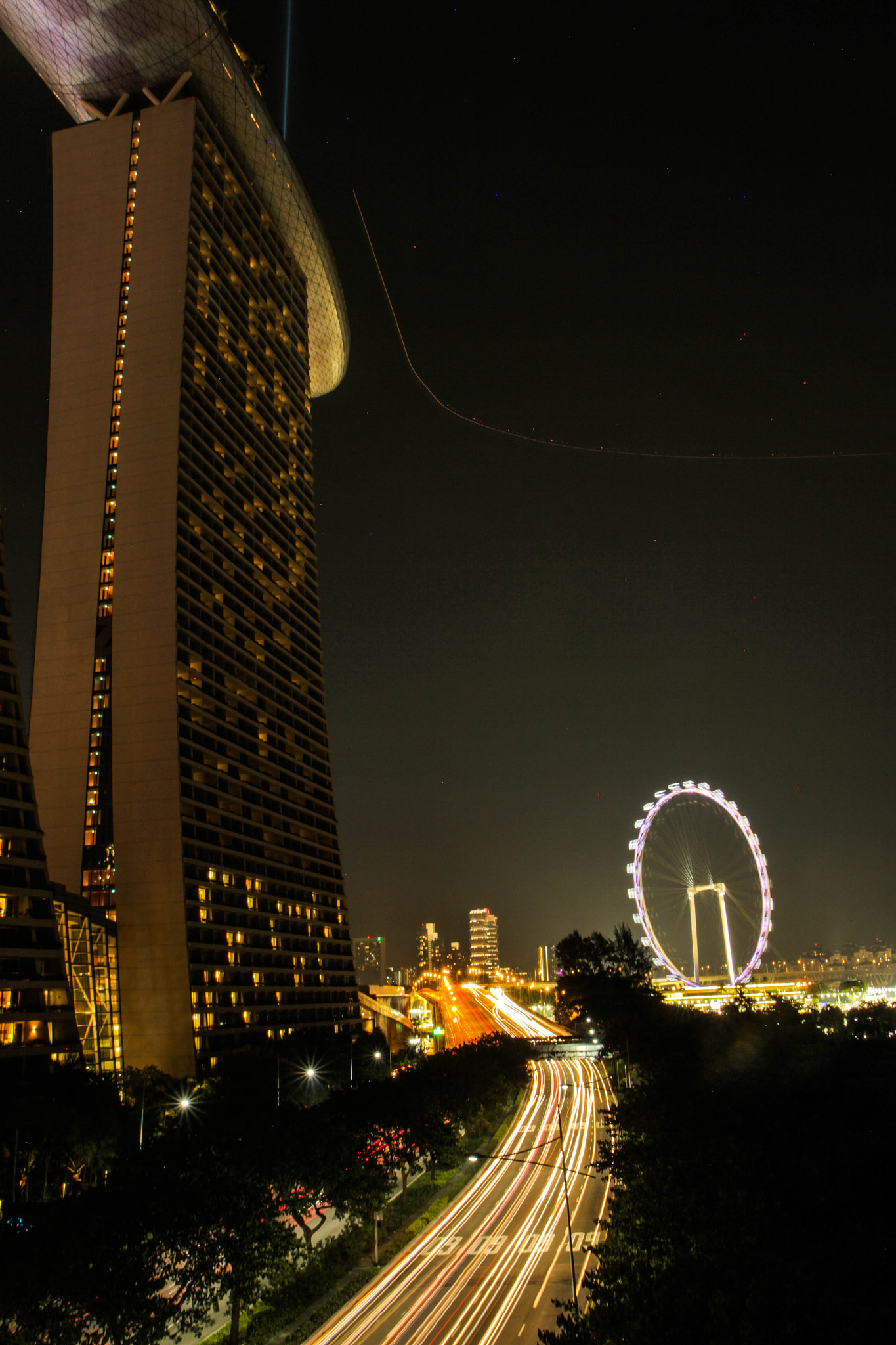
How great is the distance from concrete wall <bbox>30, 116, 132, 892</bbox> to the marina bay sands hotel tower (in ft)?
0.86

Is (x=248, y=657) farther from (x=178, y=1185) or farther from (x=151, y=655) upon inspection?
(x=178, y=1185)

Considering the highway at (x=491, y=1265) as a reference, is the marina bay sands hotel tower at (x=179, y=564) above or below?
above

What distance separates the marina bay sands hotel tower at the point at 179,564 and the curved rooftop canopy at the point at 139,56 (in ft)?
0.98


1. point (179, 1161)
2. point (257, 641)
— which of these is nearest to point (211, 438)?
point (257, 641)

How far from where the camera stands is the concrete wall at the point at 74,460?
88812 mm

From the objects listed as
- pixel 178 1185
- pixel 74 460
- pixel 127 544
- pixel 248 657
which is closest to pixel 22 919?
pixel 178 1185

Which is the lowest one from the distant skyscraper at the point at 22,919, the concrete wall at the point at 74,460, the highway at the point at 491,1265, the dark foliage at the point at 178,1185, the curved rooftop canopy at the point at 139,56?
the highway at the point at 491,1265

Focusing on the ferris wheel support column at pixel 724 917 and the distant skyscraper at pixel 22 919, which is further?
the ferris wheel support column at pixel 724 917

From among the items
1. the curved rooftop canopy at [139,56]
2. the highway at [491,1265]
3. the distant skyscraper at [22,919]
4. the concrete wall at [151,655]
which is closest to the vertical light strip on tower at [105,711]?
the concrete wall at [151,655]

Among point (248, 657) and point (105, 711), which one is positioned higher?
point (248, 657)

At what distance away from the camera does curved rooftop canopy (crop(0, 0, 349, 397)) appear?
11500 cm

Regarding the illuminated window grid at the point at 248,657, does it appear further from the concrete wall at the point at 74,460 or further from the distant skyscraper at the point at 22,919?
the distant skyscraper at the point at 22,919

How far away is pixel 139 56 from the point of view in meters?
117

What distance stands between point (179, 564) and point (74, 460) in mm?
17021
